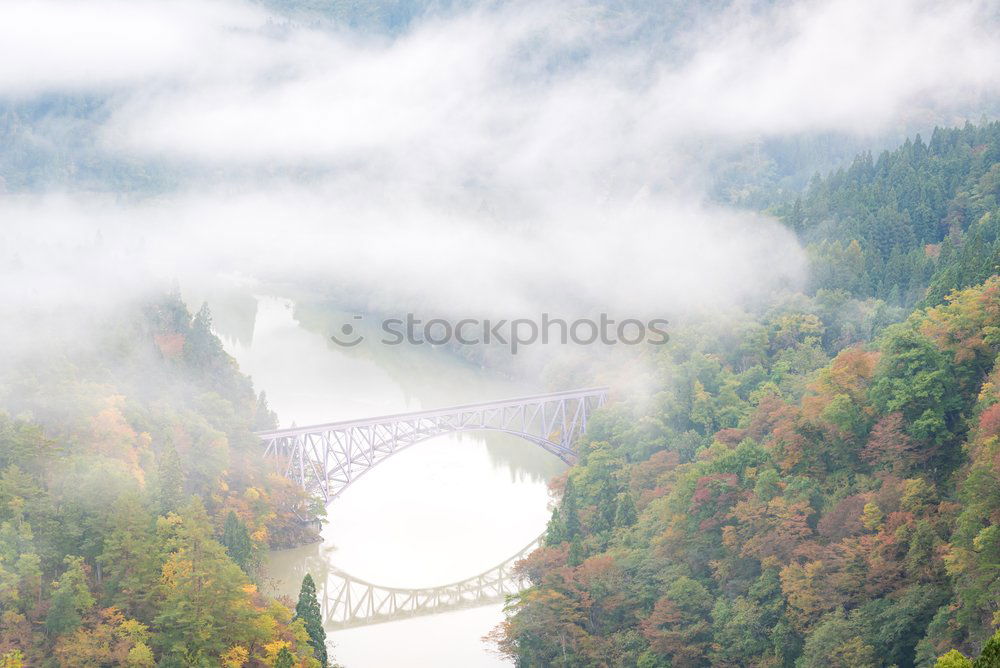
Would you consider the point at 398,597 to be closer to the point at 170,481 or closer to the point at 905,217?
the point at 170,481

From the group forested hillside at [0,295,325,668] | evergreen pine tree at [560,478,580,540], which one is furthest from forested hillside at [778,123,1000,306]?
forested hillside at [0,295,325,668]

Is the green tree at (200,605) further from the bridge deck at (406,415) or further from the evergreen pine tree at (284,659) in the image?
the bridge deck at (406,415)

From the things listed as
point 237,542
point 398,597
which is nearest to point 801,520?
point 237,542

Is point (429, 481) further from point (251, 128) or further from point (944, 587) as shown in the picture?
point (251, 128)

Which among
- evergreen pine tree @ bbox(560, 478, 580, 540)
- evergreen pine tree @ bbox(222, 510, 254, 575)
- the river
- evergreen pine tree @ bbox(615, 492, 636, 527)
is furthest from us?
the river
